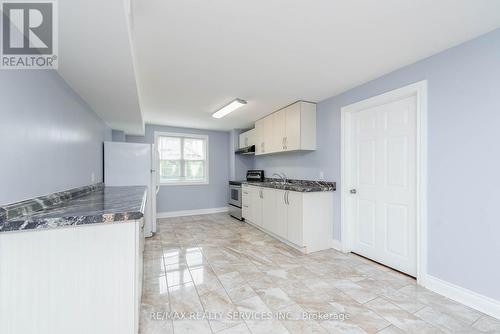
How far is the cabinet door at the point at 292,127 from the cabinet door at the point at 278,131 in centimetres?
12

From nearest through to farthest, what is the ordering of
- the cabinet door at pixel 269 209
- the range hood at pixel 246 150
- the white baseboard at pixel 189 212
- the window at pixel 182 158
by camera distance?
1. the cabinet door at pixel 269 209
2. the range hood at pixel 246 150
3. the white baseboard at pixel 189 212
4. the window at pixel 182 158

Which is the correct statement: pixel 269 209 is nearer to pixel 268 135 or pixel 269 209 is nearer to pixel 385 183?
pixel 268 135

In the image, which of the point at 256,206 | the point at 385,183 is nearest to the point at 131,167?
the point at 256,206

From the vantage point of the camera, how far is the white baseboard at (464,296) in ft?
5.65

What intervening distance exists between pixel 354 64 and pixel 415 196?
Answer: 1.58m

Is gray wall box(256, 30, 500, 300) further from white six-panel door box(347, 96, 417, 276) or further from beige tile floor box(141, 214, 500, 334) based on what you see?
beige tile floor box(141, 214, 500, 334)

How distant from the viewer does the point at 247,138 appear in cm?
527

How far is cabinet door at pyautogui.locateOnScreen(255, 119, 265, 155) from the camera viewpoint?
4.54m

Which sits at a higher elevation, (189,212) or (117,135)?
(117,135)

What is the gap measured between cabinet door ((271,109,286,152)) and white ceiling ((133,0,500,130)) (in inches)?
36.2

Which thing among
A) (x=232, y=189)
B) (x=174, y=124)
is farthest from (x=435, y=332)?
(x=174, y=124)

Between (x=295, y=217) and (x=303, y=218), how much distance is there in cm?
16

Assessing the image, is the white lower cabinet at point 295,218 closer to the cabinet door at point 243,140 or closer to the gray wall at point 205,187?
the cabinet door at point 243,140

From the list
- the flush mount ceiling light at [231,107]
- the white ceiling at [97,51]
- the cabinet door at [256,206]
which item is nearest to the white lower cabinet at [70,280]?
the white ceiling at [97,51]
